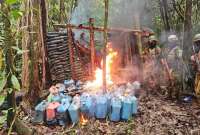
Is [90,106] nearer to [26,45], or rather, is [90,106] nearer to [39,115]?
[39,115]

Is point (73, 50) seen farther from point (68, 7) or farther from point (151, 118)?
point (68, 7)

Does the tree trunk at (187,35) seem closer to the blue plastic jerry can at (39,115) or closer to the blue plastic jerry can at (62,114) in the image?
the blue plastic jerry can at (62,114)

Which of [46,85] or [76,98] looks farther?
[46,85]

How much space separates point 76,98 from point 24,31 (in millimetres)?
1914

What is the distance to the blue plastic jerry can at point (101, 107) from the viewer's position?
A: 750 centimetres

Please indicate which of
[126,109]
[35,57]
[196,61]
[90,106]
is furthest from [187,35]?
[35,57]

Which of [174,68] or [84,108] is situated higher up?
[174,68]

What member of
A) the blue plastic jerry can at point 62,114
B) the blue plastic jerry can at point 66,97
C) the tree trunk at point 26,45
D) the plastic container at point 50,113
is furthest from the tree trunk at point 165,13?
the plastic container at point 50,113

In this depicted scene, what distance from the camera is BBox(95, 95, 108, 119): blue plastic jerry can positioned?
7500mm

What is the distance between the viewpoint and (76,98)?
7.82m

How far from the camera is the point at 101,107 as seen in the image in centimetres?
752

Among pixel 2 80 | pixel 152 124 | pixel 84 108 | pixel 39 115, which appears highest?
pixel 2 80

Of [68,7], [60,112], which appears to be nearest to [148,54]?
[60,112]

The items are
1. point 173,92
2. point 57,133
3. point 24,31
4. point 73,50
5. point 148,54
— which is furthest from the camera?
point 148,54
